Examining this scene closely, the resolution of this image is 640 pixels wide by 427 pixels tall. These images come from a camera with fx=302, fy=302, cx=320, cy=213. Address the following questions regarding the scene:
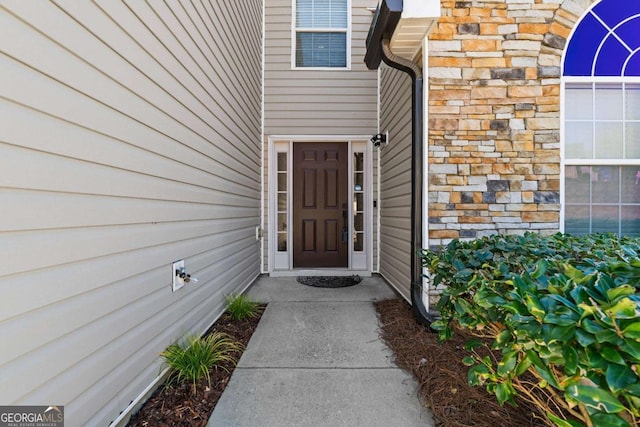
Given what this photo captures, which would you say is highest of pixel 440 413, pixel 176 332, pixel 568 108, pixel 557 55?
pixel 557 55

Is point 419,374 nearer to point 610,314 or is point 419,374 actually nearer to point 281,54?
point 610,314

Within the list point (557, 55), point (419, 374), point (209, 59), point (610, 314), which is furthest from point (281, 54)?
point (610, 314)

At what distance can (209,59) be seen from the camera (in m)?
2.52

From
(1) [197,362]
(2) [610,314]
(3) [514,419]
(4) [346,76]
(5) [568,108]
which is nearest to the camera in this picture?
(2) [610,314]

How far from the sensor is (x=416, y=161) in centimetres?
275

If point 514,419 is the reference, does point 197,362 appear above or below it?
above

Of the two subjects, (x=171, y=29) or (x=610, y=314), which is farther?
(x=171, y=29)

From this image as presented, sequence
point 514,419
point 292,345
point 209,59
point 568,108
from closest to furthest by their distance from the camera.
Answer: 1. point 514,419
2. point 292,345
3. point 209,59
4. point 568,108

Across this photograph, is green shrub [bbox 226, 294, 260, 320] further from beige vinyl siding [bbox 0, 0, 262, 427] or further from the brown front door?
the brown front door

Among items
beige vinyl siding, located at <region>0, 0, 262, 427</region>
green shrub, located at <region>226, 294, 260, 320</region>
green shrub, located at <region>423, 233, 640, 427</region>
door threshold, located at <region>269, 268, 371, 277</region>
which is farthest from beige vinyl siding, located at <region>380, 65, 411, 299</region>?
beige vinyl siding, located at <region>0, 0, 262, 427</region>

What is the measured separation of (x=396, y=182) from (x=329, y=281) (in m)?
1.58

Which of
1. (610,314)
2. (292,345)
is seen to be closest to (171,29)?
(292,345)

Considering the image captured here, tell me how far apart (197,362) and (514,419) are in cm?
177

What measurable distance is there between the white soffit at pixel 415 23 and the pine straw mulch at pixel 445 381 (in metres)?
2.46
